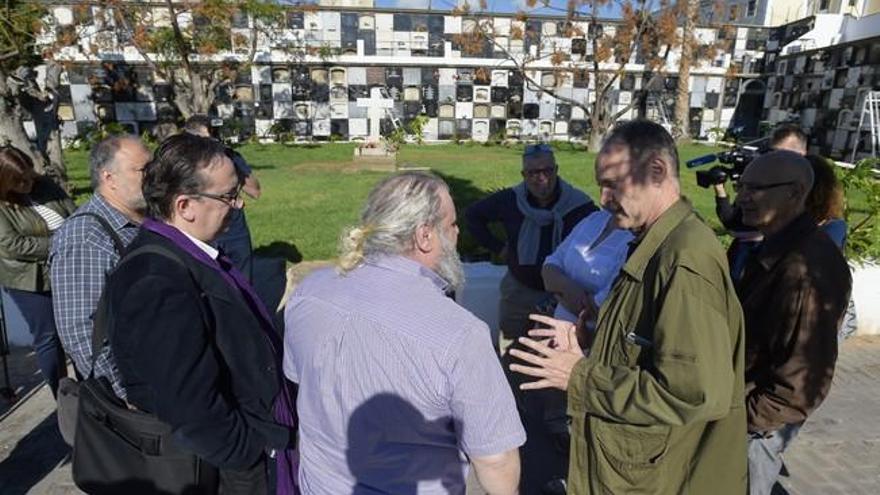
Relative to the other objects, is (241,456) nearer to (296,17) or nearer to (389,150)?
(389,150)

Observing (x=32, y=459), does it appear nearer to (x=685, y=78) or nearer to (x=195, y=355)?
(x=195, y=355)

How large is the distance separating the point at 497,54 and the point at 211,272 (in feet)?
79.4

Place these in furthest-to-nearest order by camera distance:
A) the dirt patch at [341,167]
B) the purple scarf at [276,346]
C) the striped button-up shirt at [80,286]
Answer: the dirt patch at [341,167] → the striped button-up shirt at [80,286] → the purple scarf at [276,346]

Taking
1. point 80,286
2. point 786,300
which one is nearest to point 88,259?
point 80,286

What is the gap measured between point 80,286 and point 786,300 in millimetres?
2409

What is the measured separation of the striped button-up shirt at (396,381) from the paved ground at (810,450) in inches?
63.4

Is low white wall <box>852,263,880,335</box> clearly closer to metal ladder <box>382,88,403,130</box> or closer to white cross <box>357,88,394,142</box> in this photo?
white cross <box>357,88,394,142</box>

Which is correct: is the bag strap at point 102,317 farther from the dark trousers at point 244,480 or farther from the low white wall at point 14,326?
the low white wall at point 14,326

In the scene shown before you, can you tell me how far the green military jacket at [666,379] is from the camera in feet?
4.65

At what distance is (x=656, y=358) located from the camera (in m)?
1.46

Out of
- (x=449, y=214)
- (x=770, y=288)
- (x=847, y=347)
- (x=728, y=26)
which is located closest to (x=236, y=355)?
(x=449, y=214)

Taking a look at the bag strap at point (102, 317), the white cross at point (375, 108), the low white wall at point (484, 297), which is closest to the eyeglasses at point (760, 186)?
the bag strap at point (102, 317)

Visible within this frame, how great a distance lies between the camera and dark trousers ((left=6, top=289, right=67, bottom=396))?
3113 millimetres

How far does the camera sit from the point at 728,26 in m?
24.5
